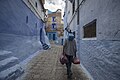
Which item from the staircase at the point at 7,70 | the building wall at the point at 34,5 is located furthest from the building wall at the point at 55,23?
the staircase at the point at 7,70

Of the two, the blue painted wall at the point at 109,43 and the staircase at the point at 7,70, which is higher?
the blue painted wall at the point at 109,43

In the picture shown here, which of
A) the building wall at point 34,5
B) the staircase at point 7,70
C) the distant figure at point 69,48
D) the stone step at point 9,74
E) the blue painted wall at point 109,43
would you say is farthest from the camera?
the building wall at point 34,5

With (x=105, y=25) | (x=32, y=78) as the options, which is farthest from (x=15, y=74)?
(x=105, y=25)

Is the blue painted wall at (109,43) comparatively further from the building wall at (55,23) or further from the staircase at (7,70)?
the building wall at (55,23)

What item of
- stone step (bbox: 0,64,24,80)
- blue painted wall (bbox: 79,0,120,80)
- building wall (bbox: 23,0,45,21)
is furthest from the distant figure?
building wall (bbox: 23,0,45,21)

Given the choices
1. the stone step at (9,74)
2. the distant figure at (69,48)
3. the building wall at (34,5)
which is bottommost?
the stone step at (9,74)

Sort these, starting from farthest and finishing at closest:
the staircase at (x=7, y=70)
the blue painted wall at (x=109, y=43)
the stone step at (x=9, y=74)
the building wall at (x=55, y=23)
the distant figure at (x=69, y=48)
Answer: the building wall at (x=55, y=23), the distant figure at (x=69, y=48), the staircase at (x=7, y=70), the stone step at (x=9, y=74), the blue painted wall at (x=109, y=43)

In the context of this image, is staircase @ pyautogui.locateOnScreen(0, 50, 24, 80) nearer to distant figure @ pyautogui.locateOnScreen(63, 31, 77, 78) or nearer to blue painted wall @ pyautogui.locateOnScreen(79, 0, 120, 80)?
distant figure @ pyautogui.locateOnScreen(63, 31, 77, 78)

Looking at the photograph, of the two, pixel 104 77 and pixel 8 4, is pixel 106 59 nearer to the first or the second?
pixel 104 77

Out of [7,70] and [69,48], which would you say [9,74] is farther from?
[69,48]

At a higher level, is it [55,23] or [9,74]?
[55,23]

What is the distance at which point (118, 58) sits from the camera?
2.73m

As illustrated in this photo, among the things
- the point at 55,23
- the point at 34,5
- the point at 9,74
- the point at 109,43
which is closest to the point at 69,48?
the point at 109,43

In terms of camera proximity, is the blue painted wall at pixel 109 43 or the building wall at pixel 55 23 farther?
the building wall at pixel 55 23
